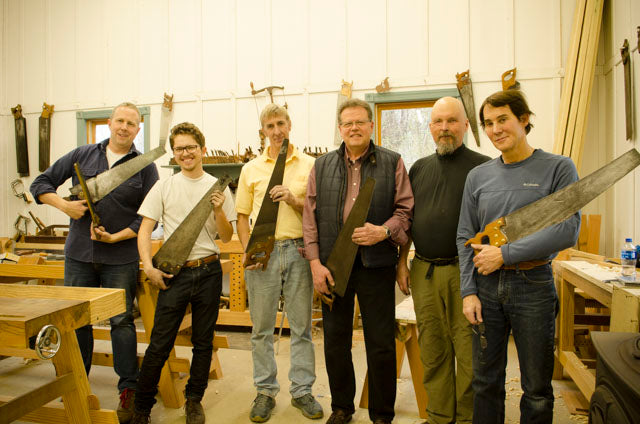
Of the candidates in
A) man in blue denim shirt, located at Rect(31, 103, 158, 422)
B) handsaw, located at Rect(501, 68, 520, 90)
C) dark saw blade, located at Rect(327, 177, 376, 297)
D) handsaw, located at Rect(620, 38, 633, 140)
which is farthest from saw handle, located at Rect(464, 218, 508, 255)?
handsaw, located at Rect(501, 68, 520, 90)

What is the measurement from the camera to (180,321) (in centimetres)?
234

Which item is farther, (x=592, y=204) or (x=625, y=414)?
(x=592, y=204)

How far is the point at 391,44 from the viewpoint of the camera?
509 cm

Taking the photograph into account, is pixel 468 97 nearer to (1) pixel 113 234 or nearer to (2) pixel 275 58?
(2) pixel 275 58

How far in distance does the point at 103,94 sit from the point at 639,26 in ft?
20.2

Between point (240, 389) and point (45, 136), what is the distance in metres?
5.23

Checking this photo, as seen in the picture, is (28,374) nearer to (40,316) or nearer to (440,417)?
(40,316)

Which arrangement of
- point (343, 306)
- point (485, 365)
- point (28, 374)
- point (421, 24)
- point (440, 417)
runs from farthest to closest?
point (421, 24)
point (28, 374)
point (343, 306)
point (440, 417)
point (485, 365)

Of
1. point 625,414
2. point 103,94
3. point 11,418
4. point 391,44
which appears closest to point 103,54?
point 103,94

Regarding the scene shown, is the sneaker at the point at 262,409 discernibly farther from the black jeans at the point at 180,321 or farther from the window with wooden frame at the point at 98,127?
the window with wooden frame at the point at 98,127

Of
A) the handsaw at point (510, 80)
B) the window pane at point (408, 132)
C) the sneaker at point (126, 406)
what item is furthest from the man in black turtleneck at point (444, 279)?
the window pane at point (408, 132)

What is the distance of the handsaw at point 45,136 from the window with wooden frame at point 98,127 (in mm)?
462

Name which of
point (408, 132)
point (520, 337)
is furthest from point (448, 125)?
point (408, 132)

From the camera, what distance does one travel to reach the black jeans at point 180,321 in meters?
2.23
